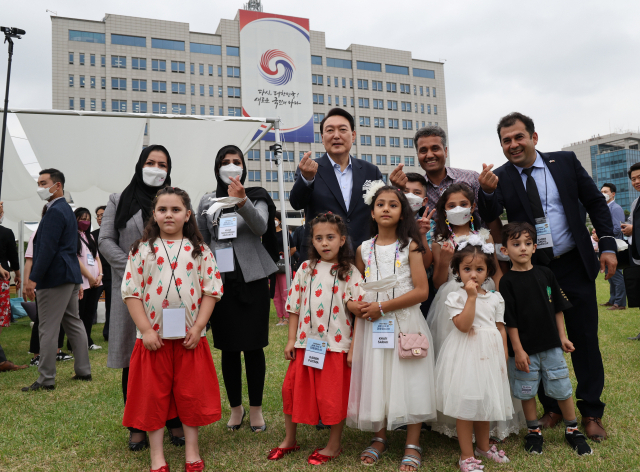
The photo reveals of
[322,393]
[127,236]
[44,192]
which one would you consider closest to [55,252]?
[44,192]

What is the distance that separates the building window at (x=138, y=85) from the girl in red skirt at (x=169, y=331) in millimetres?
61643

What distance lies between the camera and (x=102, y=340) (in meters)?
7.66

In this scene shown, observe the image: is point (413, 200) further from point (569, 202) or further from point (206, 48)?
point (206, 48)

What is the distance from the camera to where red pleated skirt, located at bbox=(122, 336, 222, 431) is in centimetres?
262

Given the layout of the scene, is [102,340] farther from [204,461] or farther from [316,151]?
[316,151]

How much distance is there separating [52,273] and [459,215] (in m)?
4.15

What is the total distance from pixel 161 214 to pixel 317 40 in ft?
227

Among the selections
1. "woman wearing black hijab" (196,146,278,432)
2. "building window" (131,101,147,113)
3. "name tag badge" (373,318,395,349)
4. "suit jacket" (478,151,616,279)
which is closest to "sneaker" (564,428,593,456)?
"suit jacket" (478,151,616,279)

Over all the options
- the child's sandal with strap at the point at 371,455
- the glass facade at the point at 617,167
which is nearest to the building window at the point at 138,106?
the child's sandal with strap at the point at 371,455

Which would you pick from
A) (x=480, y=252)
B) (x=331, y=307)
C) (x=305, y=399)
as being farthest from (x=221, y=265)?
(x=480, y=252)

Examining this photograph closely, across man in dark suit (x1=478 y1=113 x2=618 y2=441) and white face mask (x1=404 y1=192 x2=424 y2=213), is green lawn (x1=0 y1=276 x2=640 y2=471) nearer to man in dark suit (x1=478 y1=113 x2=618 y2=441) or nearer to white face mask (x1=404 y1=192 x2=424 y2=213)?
man in dark suit (x1=478 y1=113 x2=618 y2=441)

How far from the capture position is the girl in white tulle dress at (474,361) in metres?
2.55

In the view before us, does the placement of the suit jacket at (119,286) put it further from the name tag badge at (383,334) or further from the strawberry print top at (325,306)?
the name tag badge at (383,334)

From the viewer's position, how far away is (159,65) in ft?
192
